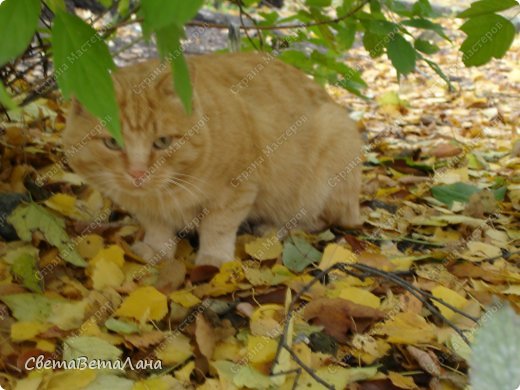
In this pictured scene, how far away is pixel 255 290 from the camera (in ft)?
6.53

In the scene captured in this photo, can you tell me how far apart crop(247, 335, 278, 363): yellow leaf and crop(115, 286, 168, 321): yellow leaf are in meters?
0.30

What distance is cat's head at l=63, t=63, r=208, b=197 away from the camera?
6.61ft

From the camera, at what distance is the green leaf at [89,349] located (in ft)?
5.06

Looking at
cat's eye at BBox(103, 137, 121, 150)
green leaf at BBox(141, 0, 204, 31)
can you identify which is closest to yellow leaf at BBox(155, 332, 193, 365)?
cat's eye at BBox(103, 137, 121, 150)

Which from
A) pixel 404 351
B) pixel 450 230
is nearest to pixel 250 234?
pixel 450 230

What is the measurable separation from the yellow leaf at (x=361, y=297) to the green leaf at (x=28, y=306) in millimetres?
898

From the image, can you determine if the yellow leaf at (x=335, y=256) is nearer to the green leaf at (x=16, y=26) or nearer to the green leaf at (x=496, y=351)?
the green leaf at (x=16, y=26)

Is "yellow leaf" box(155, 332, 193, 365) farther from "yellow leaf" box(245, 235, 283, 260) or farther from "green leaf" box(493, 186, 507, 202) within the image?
"green leaf" box(493, 186, 507, 202)

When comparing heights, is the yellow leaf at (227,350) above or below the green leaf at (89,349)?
below

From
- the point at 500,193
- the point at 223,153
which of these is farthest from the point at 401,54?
the point at 500,193

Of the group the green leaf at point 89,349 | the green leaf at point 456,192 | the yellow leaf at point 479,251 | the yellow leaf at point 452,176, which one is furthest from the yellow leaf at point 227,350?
the yellow leaf at point 452,176

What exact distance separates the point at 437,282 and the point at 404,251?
0.39 m

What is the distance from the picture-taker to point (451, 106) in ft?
16.7

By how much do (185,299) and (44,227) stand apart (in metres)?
0.63
